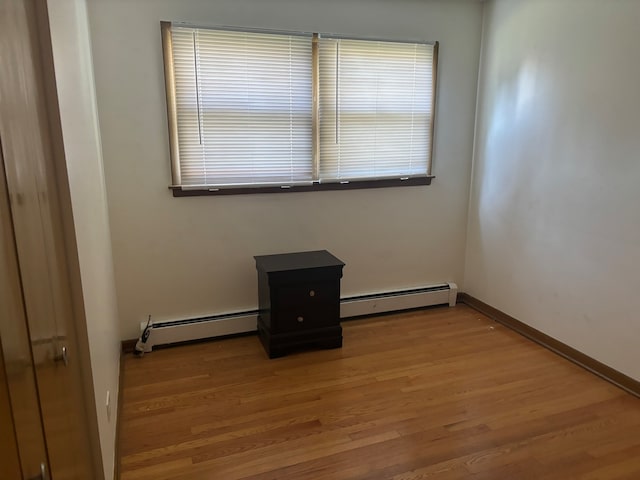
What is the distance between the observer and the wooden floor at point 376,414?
2.02m

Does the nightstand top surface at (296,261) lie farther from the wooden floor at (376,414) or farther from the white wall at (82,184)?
the white wall at (82,184)

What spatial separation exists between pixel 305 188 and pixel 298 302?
2.84ft

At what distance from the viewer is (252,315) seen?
130 inches

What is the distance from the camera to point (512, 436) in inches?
87.2

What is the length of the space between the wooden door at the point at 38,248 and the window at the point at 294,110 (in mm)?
1824

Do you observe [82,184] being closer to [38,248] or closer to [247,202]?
[38,248]

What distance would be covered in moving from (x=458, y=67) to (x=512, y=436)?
2716 millimetres

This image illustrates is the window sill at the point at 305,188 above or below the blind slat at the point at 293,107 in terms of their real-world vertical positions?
below

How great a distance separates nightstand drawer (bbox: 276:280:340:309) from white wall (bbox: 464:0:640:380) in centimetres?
146

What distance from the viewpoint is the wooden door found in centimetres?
79

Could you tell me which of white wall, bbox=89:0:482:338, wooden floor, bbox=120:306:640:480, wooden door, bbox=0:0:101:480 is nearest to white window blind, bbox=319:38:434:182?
white wall, bbox=89:0:482:338

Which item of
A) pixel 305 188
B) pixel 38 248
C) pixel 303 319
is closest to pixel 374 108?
pixel 305 188

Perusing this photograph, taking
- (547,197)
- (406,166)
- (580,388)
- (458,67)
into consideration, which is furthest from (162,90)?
(580,388)

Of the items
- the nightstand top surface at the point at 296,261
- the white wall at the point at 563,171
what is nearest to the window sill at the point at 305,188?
the nightstand top surface at the point at 296,261
